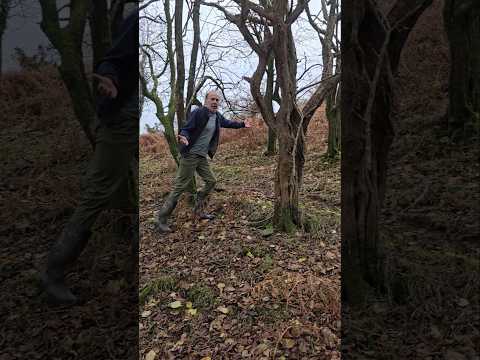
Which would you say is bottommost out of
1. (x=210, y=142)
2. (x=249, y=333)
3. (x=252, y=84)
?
(x=249, y=333)

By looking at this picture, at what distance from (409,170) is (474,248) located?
0.40 metres

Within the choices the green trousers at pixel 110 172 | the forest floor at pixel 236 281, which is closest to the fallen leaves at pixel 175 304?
the forest floor at pixel 236 281

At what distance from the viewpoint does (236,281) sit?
2260 mm

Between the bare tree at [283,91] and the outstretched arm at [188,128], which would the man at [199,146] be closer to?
the outstretched arm at [188,128]

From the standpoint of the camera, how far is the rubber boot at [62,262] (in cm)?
122

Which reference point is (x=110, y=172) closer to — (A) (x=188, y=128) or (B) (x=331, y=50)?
(A) (x=188, y=128)

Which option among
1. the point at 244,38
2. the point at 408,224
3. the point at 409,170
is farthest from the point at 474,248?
the point at 244,38

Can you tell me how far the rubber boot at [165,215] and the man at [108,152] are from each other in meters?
1.37

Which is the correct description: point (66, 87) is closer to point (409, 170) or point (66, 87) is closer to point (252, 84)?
point (409, 170)

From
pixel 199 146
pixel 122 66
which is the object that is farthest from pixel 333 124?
pixel 122 66

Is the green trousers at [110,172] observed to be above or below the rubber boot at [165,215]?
above

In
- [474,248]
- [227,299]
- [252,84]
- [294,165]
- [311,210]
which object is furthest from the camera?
[311,210]

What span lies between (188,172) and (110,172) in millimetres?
1336

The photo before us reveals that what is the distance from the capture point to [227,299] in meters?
2.14
